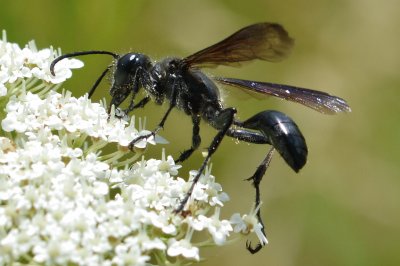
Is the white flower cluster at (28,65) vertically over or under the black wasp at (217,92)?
over

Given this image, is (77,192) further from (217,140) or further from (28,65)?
(28,65)

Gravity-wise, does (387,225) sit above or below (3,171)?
below

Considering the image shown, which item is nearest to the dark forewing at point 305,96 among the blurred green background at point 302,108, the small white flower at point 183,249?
the small white flower at point 183,249

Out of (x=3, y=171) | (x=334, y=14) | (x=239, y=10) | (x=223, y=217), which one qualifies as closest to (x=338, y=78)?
(x=334, y=14)

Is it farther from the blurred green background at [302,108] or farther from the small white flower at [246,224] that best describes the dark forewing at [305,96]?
the blurred green background at [302,108]

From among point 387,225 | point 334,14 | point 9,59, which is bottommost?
point 387,225

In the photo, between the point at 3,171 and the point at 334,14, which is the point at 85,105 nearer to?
the point at 3,171

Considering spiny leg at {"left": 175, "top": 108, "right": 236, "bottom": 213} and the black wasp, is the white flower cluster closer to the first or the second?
the black wasp

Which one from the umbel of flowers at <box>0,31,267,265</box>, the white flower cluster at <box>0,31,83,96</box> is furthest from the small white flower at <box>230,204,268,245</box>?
the white flower cluster at <box>0,31,83,96</box>
